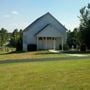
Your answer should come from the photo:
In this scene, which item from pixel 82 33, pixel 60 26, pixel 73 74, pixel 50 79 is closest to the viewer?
pixel 50 79

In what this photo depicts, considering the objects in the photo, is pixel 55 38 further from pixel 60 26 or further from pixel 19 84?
pixel 19 84

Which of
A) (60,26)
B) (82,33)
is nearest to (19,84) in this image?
(82,33)

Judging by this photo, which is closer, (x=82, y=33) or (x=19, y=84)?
(x=19, y=84)

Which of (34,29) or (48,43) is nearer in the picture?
(48,43)

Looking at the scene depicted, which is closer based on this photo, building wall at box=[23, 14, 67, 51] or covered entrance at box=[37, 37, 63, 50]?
covered entrance at box=[37, 37, 63, 50]

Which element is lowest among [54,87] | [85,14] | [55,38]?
[54,87]

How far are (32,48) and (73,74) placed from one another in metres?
39.5

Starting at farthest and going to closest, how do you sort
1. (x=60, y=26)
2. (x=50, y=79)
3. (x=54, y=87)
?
(x=60, y=26) → (x=50, y=79) → (x=54, y=87)

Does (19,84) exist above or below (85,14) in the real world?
below

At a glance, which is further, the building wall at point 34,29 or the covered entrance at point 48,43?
the building wall at point 34,29

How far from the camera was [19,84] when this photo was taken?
11.7 m

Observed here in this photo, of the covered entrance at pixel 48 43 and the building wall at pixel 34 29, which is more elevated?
the building wall at pixel 34 29

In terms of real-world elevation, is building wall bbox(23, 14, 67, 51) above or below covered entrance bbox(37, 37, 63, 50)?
above

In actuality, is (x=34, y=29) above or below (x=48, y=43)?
above
